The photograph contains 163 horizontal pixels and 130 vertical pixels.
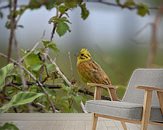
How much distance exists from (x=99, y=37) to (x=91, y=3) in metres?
0.40

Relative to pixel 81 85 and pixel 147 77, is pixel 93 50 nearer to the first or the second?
pixel 81 85

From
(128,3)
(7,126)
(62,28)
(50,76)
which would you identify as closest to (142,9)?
(128,3)

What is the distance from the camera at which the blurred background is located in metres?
3.61

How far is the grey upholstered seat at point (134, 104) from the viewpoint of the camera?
2383mm

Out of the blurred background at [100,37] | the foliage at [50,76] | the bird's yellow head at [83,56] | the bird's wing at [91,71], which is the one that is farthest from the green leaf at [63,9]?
Result: the bird's wing at [91,71]

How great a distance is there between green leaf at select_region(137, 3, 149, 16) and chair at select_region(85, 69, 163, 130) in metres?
0.66

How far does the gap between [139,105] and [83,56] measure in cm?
149

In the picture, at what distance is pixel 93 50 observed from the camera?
3.84 meters

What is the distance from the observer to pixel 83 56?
381 cm

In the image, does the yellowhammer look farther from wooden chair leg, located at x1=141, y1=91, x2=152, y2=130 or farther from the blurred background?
wooden chair leg, located at x1=141, y1=91, x2=152, y2=130

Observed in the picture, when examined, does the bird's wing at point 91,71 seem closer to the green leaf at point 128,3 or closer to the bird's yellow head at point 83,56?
the bird's yellow head at point 83,56

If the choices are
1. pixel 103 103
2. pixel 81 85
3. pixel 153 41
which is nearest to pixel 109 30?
pixel 81 85

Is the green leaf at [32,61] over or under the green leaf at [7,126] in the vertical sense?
over

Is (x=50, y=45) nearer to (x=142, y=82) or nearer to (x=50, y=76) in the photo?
(x=50, y=76)
